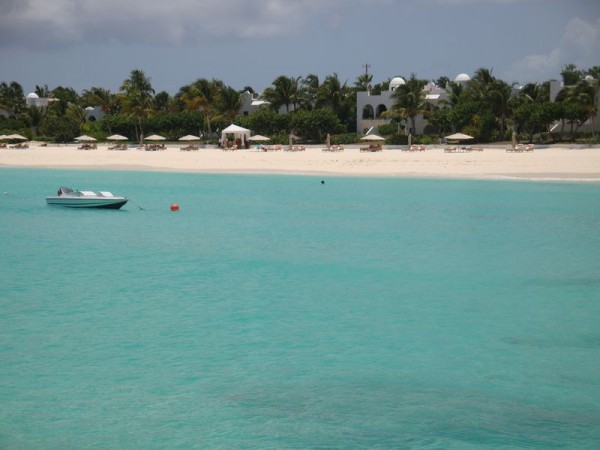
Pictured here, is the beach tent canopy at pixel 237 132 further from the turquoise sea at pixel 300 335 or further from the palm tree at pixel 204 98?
the turquoise sea at pixel 300 335

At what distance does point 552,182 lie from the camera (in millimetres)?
41719

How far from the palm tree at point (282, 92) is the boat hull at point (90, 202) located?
47230 mm

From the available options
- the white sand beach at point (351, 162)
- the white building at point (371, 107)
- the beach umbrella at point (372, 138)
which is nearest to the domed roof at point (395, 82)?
the white building at point (371, 107)

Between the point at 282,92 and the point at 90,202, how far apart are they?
48.0m

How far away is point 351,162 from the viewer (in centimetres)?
5200

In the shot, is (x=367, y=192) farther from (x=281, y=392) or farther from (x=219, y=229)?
(x=281, y=392)

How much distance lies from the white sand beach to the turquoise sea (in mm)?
19118

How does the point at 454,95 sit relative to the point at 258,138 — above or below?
above

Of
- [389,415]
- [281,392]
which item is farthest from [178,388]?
[389,415]

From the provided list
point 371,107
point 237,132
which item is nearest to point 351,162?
point 237,132

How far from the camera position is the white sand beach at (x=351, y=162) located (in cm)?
4544

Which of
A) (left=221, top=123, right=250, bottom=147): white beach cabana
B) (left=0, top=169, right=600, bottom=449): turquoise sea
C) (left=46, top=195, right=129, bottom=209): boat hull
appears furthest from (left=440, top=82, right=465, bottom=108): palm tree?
(left=46, top=195, right=129, bottom=209): boat hull

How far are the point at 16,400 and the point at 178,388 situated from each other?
1.95 meters

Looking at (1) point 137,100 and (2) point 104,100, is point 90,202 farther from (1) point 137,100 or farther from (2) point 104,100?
(2) point 104,100
